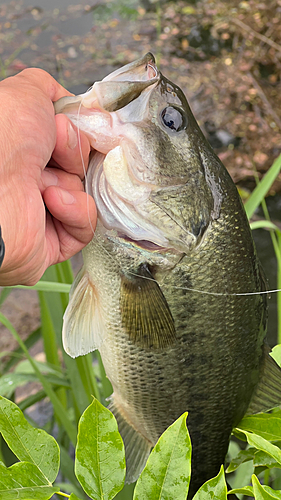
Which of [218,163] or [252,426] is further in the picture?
[218,163]

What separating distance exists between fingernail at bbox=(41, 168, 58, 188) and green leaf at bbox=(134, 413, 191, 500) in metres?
0.73

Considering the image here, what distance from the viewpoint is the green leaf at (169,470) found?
0.61 m

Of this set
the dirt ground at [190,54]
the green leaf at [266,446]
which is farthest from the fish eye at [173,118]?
the dirt ground at [190,54]

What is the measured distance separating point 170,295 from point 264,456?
17.1 inches

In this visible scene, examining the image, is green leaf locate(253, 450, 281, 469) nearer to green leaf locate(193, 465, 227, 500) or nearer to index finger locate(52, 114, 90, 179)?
green leaf locate(193, 465, 227, 500)

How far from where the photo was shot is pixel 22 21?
6.24m

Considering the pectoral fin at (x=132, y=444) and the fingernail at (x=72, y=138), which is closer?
the fingernail at (x=72, y=138)

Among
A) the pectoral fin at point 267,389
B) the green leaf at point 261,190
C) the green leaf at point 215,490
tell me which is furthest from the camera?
the green leaf at point 261,190

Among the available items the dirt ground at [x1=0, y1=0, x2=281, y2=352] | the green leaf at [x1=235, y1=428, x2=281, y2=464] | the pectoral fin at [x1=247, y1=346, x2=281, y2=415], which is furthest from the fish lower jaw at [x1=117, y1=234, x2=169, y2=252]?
the dirt ground at [x1=0, y1=0, x2=281, y2=352]

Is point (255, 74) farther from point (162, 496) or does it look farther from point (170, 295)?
point (162, 496)

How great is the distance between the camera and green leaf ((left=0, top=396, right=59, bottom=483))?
692mm

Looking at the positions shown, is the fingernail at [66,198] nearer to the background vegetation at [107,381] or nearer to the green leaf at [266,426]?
the background vegetation at [107,381]

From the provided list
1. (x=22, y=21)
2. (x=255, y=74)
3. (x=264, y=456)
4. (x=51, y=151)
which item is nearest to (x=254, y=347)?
(x=264, y=456)

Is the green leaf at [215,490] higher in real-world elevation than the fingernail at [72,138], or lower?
lower
